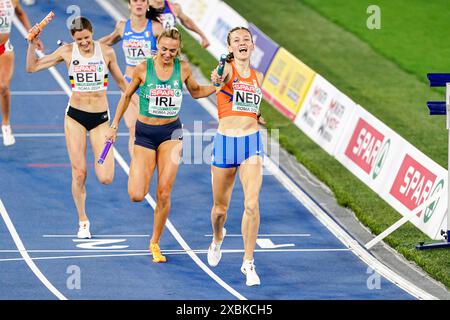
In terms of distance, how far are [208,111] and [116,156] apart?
10.2ft

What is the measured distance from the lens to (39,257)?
52.3ft

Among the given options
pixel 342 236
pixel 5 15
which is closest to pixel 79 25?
pixel 5 15

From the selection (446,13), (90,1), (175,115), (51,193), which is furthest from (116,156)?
(446,13)

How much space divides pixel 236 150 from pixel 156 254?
201cm

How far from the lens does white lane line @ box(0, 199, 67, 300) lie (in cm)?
1477

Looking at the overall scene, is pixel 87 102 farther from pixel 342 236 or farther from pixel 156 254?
pixel 342 236

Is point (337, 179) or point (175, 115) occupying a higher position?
point (175, 115)

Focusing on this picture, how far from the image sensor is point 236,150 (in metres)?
14.6

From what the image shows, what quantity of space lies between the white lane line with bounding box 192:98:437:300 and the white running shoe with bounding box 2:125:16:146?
3988 millimetres

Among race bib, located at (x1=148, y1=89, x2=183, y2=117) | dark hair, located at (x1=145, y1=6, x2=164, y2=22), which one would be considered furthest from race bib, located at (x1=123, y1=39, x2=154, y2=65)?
race bib, located at (x1=148, y1=89, x2=183, y2=117)

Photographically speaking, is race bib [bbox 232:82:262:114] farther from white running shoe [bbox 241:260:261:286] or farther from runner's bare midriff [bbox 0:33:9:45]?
runner's bare midriff [bbox 0:33:9:45]

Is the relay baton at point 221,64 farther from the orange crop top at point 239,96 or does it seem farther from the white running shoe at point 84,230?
the white running shoe at point 84,230

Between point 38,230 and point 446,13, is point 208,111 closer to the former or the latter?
point 38,230

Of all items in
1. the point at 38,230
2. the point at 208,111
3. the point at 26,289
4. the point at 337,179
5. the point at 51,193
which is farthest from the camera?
the point at 208,111
